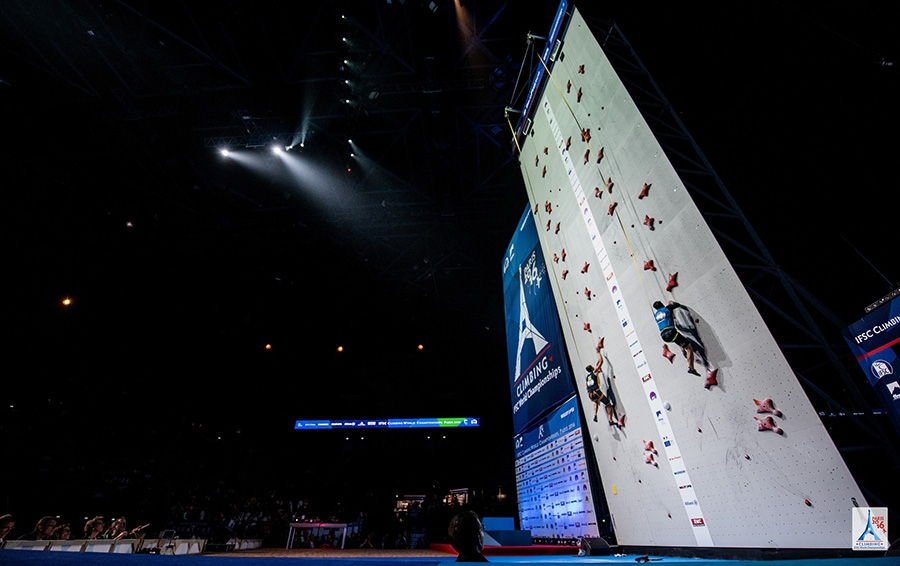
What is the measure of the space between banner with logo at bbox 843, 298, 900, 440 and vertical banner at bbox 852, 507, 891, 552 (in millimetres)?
2283

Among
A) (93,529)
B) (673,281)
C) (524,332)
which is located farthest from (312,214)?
(673,281)

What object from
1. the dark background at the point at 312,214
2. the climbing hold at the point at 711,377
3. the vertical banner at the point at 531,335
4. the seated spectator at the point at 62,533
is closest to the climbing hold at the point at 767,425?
the climbing hold at the point at 711,377

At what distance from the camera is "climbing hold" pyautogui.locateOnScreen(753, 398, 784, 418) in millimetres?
2822

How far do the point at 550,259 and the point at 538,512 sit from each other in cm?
418

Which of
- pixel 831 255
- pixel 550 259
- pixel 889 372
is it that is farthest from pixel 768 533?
pixel 550 259

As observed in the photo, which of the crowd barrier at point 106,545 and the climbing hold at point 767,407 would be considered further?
the crowd barrier at point 106,545

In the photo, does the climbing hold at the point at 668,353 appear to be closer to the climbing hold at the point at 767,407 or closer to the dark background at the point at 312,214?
the climbing hold at the point at 767,407

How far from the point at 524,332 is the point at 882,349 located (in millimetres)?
4689

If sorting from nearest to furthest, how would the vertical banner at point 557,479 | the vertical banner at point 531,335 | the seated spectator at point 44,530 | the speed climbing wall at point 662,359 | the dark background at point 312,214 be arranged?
the speed climbing wall at point 662,359 → the dark background at point 312,214 → the vertical banner at point 557,479 → the vertical banner at point 531,335 → the seated spectator at point 44,530

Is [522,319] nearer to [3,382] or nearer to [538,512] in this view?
[538,512]

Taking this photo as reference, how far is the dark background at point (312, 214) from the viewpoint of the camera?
4414 mm

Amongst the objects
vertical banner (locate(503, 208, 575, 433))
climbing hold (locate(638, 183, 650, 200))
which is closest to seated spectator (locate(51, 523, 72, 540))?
vertical banner (locate(503, 208, 575, 433))

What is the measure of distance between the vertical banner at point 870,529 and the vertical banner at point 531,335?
336 cm

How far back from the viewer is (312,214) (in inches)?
409
